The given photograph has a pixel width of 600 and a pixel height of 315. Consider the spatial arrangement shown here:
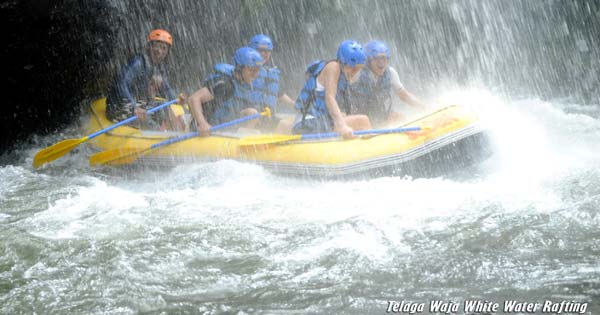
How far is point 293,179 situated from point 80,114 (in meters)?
5.26

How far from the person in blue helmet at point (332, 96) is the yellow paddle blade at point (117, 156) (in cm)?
181

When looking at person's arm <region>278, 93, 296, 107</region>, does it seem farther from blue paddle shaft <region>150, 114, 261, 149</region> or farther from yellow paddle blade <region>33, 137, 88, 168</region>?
yellow paddle blade <region>33, 137, 88, 168</region>

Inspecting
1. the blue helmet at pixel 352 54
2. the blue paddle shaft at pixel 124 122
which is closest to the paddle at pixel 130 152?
the blue paddle shaft at pixel 124 122

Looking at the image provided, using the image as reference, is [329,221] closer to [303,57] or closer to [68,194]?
[68,194]

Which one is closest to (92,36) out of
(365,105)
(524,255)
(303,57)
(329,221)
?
(303,57)

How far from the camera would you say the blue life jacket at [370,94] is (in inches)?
251

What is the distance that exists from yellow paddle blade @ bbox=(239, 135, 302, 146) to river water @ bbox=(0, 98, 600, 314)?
0.25 meters

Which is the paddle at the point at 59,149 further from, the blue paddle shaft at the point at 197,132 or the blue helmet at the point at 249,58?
the blue helmet at the point at 249,58

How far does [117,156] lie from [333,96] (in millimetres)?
2579

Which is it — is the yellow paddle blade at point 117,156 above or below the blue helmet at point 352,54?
below

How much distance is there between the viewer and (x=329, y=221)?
4934mm

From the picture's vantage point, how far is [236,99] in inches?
278

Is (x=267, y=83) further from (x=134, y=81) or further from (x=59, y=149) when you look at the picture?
(x=59, y=149)

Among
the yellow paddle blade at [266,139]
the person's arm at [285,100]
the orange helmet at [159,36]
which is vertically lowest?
the yellow paddle blade at [266,139]
